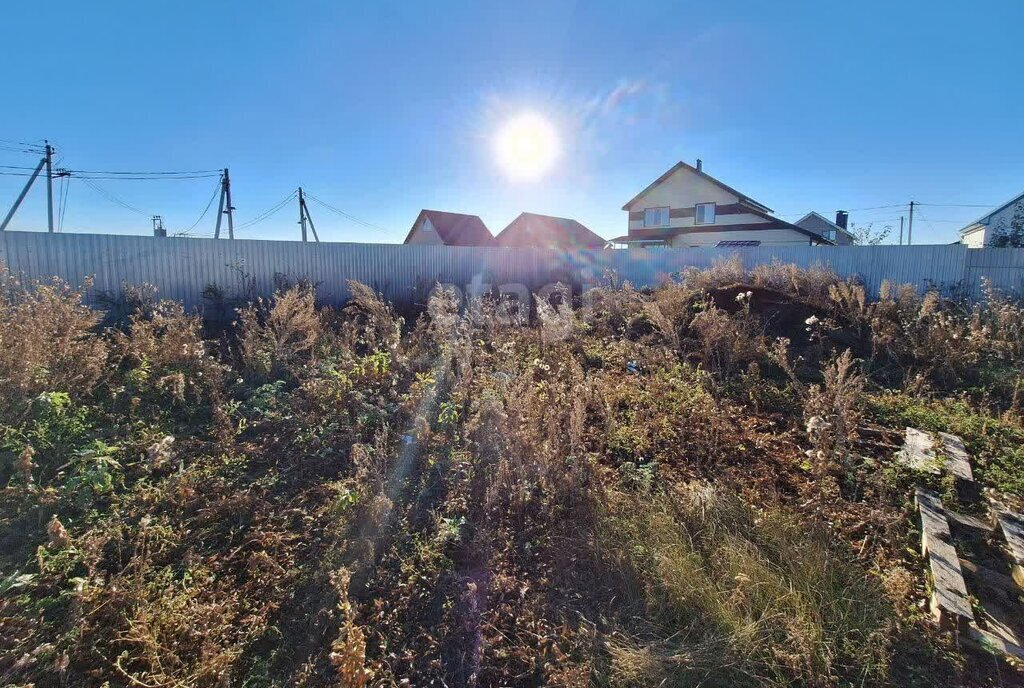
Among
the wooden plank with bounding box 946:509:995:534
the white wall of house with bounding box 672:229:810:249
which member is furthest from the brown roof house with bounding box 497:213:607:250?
the wooden plank with bounding box 946:509:995:534

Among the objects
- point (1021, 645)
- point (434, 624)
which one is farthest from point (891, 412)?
point (434, 624)

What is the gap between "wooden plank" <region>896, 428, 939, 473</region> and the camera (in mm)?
2862

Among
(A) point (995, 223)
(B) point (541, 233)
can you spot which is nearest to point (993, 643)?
(A) point (995, 223)

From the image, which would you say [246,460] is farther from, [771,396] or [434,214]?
[434,214]

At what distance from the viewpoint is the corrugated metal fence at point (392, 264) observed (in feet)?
23.1

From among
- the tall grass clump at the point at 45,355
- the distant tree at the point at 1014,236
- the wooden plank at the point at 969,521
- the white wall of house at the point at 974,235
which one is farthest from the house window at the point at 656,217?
the tall grass clump at the point at 45,355

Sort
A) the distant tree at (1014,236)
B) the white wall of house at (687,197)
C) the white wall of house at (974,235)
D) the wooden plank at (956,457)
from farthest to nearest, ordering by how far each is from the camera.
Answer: the white wall of house at (687,197), the white wall of house at (974,235), the distant tree at (1014,236), the wooden plank at (956,457)

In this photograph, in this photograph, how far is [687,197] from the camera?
25.5m

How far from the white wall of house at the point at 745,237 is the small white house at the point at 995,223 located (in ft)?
20.9

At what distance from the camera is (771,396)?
425 cm

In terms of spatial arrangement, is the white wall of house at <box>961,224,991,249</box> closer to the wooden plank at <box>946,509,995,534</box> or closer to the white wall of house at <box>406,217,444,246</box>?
the white wall of house at <box>406,217,444,246</box>

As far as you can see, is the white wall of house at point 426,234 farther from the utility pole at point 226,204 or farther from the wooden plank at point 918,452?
the wooden plank at point 918,452

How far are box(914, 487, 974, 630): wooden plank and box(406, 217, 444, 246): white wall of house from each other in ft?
89.7

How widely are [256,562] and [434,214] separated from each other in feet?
91.2
